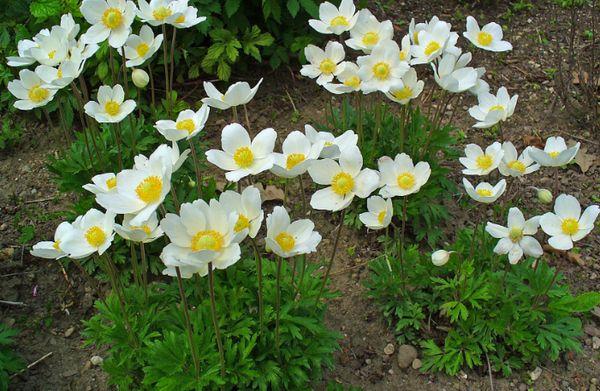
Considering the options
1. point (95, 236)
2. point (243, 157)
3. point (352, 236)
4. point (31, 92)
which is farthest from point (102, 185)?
point (352, 236)

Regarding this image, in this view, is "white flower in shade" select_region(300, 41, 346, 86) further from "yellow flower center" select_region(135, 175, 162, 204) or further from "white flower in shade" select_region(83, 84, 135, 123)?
"yellow flower center" select_region(135, 175, 162, 204)

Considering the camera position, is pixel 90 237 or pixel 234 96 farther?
pixel 234 96

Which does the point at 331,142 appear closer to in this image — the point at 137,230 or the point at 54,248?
the point at 137,230

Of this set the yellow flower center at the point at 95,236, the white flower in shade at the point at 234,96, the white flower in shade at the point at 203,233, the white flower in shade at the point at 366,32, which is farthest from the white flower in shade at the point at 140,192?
the white flower in shade at the point at 366,32

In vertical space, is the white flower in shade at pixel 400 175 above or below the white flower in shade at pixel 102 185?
below

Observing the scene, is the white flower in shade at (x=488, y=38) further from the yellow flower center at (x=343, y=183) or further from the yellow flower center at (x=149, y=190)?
the yellow flower center at (x=149, y=190)

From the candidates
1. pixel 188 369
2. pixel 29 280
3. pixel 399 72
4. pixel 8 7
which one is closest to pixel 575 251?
pixel 399 72

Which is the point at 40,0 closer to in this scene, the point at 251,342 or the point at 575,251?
the point at 251,342
